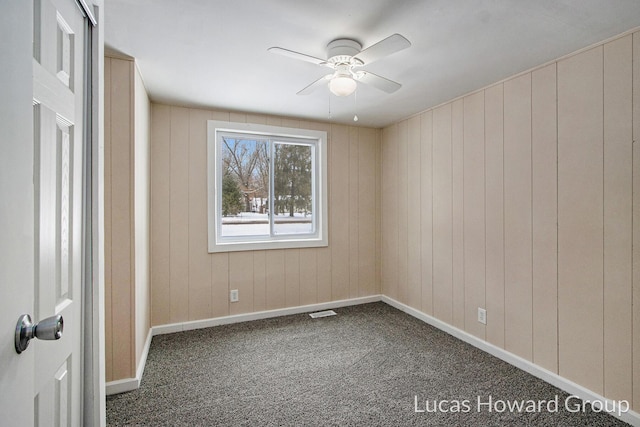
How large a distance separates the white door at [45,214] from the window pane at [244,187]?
2366mm

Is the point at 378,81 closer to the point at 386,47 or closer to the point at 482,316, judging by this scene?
the point at 386,47

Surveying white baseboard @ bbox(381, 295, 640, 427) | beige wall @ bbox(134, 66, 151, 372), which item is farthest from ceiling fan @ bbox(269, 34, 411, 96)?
white baseboard @ bbox(381, 295, 640, 427)

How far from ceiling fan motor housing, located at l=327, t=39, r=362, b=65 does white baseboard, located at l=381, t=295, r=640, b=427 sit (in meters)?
2.58

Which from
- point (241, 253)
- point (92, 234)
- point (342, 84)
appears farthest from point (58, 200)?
point (241, 253)

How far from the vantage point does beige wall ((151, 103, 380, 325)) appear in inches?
127

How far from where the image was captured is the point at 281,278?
3.75m

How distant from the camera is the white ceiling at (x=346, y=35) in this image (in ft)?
5.50

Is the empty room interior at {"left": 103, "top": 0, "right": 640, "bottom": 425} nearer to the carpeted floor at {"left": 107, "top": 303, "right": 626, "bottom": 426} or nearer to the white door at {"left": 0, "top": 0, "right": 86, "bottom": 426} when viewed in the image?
the carpeted floor at {"left": 107, "top": 303, "right": 626, "bottom": 426}

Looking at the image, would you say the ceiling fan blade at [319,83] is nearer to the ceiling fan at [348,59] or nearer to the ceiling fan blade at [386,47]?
the ceiling fan at [348,59]

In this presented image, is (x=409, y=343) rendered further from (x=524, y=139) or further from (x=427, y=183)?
(x=524, y=139)

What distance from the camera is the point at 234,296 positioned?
352cm

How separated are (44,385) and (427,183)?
3328mm

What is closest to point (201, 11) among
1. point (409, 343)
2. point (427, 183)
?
point (427, 183)

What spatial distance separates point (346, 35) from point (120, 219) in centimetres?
193
